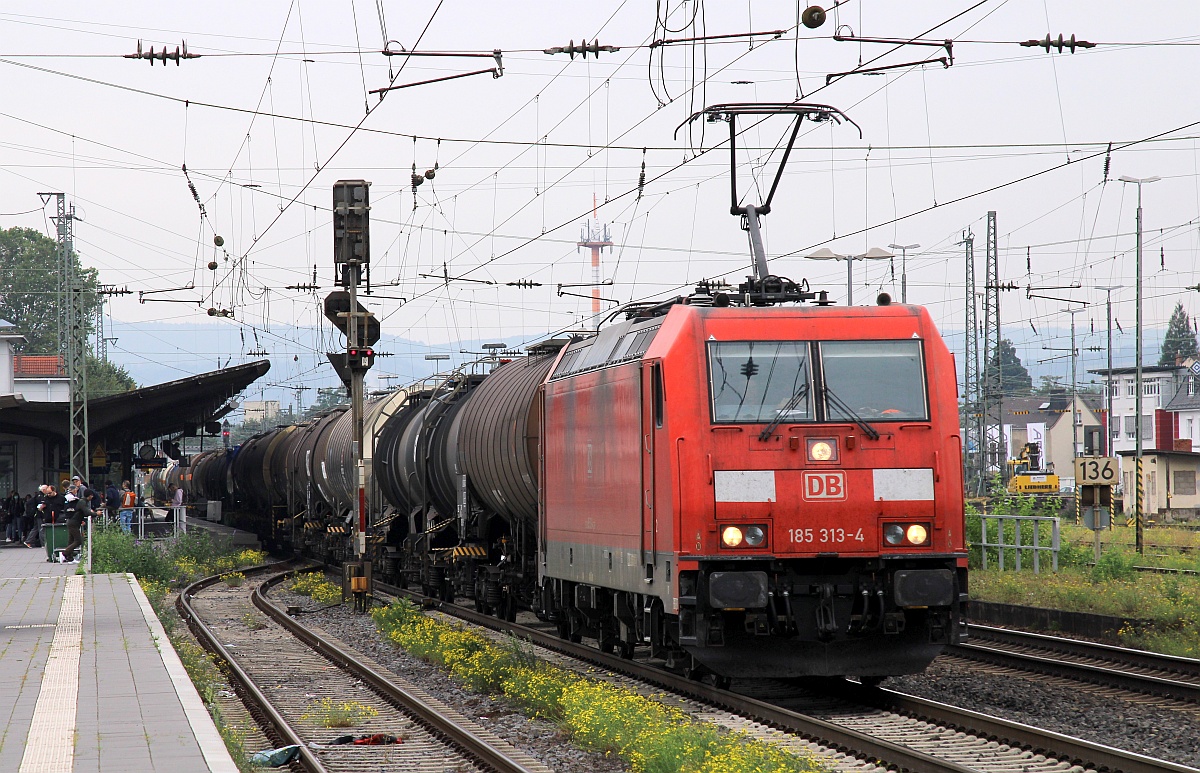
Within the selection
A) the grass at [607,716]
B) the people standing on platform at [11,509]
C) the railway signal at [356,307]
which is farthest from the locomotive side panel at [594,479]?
the people standing on platform at [11,509]

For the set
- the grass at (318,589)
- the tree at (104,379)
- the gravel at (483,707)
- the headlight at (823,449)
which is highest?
the tree at (104,379)

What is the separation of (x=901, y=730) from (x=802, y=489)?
210cm

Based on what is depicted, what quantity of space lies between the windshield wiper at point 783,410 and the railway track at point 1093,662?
4.07 m

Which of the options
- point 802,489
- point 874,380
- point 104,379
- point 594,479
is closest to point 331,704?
point 594,479

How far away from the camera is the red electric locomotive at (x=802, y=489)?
36.8 ft

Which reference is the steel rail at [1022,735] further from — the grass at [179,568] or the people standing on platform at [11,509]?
the people standing on platform at [11,509]

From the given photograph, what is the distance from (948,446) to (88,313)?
96.0 meters

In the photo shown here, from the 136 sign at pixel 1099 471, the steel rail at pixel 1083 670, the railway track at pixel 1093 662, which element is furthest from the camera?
the 136 sign at pixel 1099 471

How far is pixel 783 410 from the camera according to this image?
38.0 feet

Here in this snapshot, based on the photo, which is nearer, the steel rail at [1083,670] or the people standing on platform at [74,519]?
the steel rail at [1083,670]

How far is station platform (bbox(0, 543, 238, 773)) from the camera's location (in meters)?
8.30

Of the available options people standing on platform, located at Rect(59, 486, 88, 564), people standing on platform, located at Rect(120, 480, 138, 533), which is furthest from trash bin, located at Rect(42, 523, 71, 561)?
people standing on platform, located at Rect(120, 480, 138, 533)

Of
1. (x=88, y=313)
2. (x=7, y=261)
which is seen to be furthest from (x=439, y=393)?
(x=7, y=261)

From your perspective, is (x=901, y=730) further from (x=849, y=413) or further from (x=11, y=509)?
(x=11, y=509)
